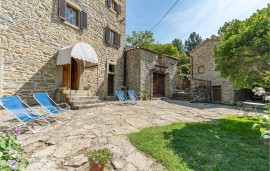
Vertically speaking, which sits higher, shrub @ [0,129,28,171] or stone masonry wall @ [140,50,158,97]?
stone masonry wall @ [140,50,158,97]

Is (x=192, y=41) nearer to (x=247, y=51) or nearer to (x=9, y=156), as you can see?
(x=247, y=51)

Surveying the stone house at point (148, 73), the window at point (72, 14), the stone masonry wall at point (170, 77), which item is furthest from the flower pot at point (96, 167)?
the stone masonry wall at point (170, 77)

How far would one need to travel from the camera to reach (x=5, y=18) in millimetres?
5770

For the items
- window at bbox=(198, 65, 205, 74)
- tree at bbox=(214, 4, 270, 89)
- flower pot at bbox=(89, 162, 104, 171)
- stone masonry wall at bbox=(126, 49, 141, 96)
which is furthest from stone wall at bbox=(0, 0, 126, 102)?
window at bbox=(198, 65, 205, 74)

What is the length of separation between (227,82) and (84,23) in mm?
12350

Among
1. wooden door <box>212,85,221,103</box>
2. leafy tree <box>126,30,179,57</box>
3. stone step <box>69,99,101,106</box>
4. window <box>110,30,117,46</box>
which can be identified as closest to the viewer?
stone step <box>69,99,101,106</box>

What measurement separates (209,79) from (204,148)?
12.6 metres

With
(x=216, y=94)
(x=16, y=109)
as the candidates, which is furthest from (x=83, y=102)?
(x=216, y=94)

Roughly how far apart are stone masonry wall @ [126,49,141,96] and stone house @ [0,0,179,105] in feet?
1.09

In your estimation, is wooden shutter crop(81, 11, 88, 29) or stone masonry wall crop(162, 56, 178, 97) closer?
wooden shutter crop(81, 11, 88, 29)

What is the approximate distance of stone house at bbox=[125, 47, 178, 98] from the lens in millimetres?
11477

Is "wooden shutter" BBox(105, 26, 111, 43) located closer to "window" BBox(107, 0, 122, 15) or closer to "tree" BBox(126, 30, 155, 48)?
"window" BBox(107, 0, 122, 15)

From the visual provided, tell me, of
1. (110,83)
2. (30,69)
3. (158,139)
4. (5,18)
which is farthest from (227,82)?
(5,18)

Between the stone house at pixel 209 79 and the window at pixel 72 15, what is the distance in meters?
10.8
